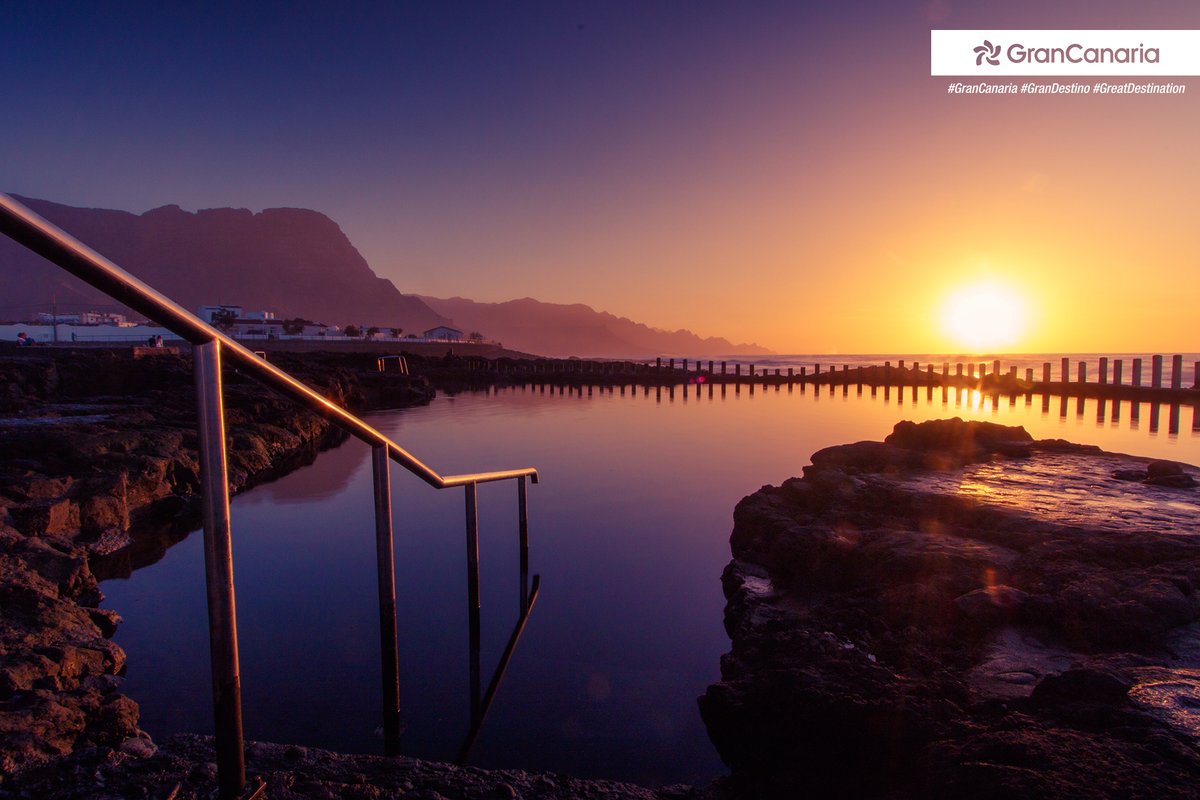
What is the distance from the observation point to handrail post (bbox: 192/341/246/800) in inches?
68.4

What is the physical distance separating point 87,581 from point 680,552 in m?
6.43

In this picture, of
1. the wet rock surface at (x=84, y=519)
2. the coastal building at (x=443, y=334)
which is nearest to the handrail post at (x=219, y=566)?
the wet rock surface at (x=84, y=519)

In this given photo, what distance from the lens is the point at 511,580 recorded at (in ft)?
22.7

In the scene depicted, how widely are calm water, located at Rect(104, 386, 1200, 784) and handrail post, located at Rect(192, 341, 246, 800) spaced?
215cm

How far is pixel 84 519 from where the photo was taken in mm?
7125

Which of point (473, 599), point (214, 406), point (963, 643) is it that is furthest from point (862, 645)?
point (214, 406)

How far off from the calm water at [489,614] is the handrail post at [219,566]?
215 cm

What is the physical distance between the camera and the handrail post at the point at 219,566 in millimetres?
→ 1738

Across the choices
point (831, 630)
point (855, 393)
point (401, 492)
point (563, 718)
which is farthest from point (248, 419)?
point (855, 393)

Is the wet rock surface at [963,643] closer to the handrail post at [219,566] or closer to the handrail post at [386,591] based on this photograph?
the handrail post at [386,591]

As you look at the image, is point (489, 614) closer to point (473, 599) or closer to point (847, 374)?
point (473, 599)

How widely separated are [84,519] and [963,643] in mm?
9284

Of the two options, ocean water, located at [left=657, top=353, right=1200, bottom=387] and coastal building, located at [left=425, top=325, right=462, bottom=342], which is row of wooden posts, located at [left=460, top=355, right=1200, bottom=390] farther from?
coastal building, located at [left=425, top=325, right=462, bottom=342]

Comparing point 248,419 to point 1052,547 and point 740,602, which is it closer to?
point 740,602
